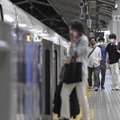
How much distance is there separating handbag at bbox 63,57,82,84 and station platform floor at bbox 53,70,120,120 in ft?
5.88

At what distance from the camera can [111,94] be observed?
40.2 ft

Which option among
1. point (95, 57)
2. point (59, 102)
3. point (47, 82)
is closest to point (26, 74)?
point (47, 82)

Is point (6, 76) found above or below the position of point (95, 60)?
above

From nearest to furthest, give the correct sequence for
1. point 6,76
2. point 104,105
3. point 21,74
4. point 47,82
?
point 6,76 → point 21,74 → point 47,82 → point 104,105

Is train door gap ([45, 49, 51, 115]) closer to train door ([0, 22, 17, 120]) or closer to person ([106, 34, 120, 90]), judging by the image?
train door ([0, 22, 17, 120])

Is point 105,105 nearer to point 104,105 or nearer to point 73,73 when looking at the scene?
point 104,105

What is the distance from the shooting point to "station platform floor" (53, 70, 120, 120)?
8.12m

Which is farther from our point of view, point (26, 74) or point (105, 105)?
point (105, 105)

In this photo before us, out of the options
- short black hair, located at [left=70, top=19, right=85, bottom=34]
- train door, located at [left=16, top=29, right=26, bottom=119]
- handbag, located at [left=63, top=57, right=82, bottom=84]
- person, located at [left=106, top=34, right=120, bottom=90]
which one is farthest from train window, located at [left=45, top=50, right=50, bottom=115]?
person, located at [left=106, top=34, right=120, bottom=90]

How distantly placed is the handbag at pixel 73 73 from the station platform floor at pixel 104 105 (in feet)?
5.88

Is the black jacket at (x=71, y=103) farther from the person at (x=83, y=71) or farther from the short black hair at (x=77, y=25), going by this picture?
the short black hair at (x=77, y=25)

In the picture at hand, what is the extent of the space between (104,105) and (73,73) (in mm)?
4049

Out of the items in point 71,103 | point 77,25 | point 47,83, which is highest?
point 77,25

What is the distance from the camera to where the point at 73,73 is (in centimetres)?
598
